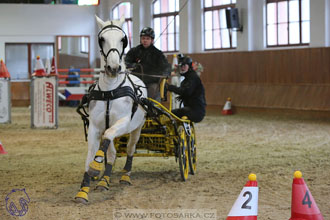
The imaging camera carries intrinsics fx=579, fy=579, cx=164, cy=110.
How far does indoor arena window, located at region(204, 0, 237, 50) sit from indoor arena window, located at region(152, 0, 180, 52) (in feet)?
5.26

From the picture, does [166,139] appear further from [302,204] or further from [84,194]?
[302,204]

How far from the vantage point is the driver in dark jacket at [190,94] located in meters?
7.91

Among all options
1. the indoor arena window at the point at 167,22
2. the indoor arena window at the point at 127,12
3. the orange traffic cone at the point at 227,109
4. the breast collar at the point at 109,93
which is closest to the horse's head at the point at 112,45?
the breast collar at the point at 109,93

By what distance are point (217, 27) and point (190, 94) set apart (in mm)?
13447

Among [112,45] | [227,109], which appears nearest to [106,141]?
[112,45]

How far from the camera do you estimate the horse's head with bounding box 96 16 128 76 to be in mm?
5746

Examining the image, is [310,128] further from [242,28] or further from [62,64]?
[62,64]

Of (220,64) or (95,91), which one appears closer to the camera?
(95,91)

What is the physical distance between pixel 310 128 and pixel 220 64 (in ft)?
23.8

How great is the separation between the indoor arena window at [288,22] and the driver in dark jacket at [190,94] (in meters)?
10.3

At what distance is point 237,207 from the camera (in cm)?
420

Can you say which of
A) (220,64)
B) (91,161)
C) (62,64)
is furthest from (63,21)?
(91,161)

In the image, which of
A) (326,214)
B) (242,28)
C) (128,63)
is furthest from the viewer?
(242,28)

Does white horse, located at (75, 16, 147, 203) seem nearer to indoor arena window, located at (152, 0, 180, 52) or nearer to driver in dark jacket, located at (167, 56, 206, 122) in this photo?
driver in dark jacket, located at (167, 56, 206, 122)
